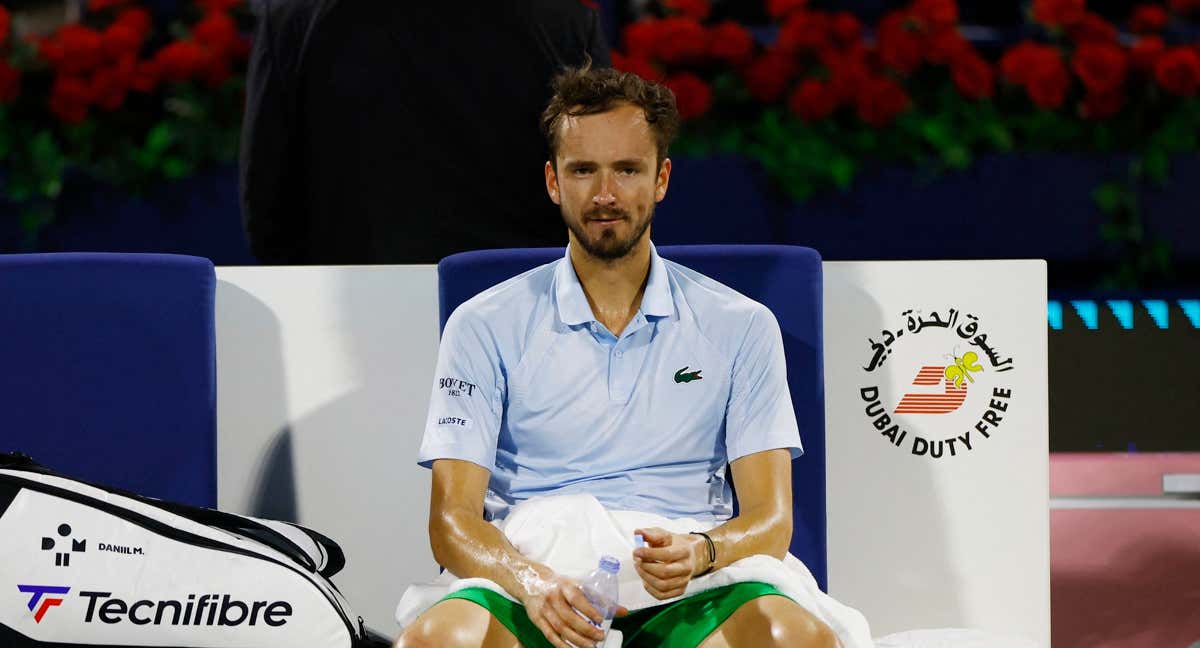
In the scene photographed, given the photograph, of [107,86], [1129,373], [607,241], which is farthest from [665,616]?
[107,86]

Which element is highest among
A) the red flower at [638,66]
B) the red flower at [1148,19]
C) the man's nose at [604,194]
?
the red flower at [1148,19]

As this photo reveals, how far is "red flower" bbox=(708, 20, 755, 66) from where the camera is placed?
10.7 ft

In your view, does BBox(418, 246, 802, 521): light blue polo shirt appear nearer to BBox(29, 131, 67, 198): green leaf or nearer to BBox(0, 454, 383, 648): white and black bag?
BBox(0, 454, 383, 648): white and black bag

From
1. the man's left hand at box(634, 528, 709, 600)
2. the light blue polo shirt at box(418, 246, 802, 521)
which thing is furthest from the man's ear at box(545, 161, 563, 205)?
the man's left hand at box(634, 528, 709, 600)

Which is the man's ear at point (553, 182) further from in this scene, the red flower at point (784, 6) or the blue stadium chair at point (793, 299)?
the red flower at point (784, 6)

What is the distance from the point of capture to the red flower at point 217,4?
3.31 meters

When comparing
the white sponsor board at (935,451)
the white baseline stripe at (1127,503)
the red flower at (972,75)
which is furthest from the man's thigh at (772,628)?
the red flower at (972,75)

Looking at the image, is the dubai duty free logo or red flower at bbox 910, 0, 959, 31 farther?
red flower at bbox 910, 0, 959, 31

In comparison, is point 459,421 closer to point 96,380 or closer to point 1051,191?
point 96,380

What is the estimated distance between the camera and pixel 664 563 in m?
1.78

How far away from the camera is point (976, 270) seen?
2.32 metres

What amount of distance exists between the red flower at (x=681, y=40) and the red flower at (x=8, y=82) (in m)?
1.50

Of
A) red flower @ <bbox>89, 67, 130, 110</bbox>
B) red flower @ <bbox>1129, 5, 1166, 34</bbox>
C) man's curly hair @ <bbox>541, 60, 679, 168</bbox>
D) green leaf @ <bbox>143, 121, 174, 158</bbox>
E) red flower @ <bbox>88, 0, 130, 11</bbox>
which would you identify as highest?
red flower @ <bbox>88, 0, 130, 11</bbox>

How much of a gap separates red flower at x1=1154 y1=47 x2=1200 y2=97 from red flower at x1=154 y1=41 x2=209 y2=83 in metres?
2.25
